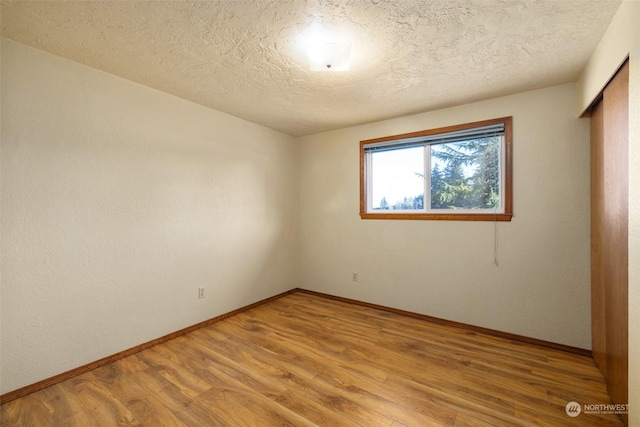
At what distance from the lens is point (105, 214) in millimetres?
2184

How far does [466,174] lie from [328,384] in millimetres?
2427

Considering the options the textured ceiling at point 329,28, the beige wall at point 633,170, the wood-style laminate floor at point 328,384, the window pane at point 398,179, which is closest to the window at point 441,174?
the window pane at point 398,179

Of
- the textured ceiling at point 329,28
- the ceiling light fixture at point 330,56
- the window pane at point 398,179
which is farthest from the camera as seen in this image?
the window pane at point 398,179

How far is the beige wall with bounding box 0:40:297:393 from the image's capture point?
180cm

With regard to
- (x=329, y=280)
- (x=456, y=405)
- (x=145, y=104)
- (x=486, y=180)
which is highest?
(x=145, y=104)

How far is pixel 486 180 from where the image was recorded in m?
2.76

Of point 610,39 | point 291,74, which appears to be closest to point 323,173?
point 291,74

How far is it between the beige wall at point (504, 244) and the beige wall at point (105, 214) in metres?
1.44

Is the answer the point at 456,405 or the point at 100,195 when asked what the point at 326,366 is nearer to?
the point at 456,405

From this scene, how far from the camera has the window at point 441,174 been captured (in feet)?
8.83

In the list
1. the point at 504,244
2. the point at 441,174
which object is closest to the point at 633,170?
the point at 504,244

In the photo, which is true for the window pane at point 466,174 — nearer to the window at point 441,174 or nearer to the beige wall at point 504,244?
the window at point 441,174

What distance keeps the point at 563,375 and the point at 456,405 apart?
0.99 meters

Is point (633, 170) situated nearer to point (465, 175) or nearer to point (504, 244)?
point (504, 244)
